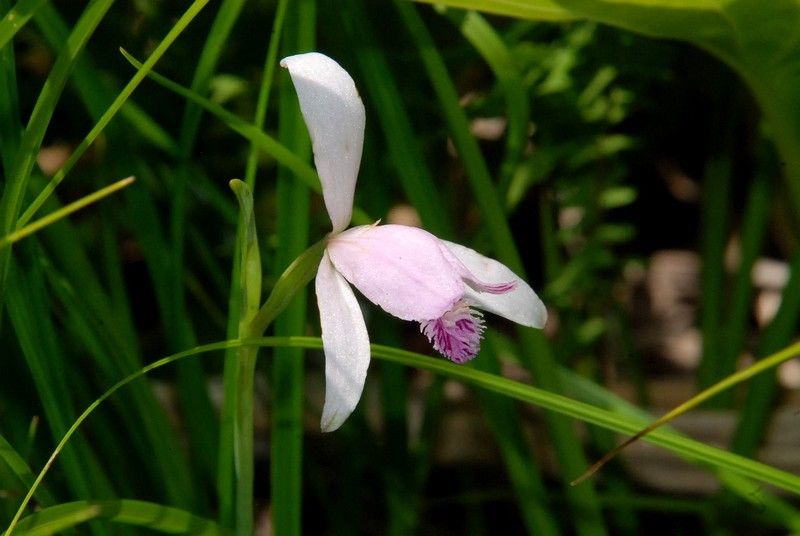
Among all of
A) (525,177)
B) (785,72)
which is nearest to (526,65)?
(525,177)

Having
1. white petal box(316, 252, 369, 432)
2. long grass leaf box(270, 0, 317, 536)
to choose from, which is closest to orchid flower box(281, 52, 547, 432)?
white petal box(316, 252, 369, 432)

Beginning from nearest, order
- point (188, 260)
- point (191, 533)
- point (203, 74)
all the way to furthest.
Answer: point (191, 533)
point (203, 74)
point (188, 260)

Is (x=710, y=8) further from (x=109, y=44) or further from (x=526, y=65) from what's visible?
(x=109, y=44)

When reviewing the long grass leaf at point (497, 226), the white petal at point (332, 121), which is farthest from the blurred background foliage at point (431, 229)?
the white petal at point (332, 121)

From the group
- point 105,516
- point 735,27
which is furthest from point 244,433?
point 735,27

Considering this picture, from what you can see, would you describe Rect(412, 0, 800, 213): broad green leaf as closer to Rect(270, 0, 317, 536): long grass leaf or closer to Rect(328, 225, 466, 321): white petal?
Rect(270, 0, 317, 536): long grass leaf

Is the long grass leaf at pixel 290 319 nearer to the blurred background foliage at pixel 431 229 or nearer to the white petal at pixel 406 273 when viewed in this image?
the blurred background foliage at pixel 431 229
